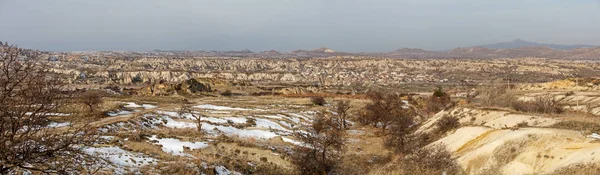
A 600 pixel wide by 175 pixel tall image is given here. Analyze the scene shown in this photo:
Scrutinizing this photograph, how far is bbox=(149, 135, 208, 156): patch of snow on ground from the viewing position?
25.5 meters

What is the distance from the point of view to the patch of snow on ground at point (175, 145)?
83.6 feet

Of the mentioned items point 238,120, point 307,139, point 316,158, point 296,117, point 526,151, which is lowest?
point 296,117

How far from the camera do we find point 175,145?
26.9m

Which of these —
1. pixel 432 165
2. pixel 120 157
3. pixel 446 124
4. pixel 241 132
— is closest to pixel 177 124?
pixel 241 132

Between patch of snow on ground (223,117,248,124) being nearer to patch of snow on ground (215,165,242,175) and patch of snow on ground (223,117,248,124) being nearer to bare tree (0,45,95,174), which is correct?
patch of snow on ground (215,165,242,175)

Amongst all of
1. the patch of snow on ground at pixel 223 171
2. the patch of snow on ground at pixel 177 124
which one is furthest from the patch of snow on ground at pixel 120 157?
the patch of snow on ground at pixel 177 124

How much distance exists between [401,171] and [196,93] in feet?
232

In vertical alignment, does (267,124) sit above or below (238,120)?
below

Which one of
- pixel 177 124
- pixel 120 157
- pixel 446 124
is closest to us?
pixel 120 157

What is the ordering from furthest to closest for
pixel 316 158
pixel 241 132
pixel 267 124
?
pixel 267 124 < pixel 241 132 < pixel 316 158

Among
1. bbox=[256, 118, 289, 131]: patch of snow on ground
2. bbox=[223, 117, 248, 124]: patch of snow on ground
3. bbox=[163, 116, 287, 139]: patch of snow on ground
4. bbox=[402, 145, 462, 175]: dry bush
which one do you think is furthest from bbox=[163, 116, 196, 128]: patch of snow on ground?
bbox=[402, 145, 462, 175]: dry bush

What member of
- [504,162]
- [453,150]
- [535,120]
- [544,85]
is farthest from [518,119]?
[544,85]

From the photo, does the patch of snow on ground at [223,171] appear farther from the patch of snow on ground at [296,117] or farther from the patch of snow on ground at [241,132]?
the patch of snow on ground at [296,117]

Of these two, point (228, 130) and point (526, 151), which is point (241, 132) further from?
point (526, 151)
